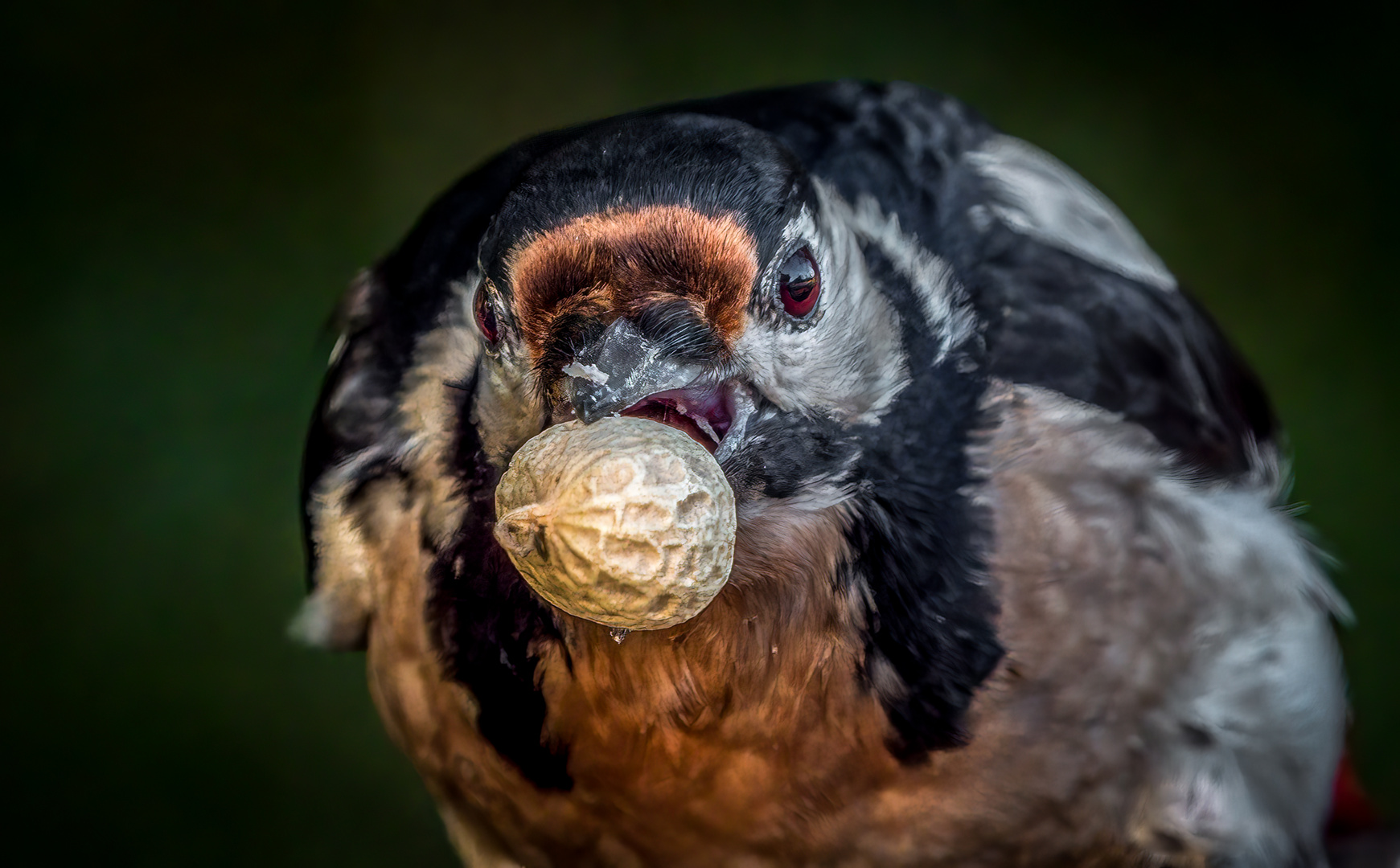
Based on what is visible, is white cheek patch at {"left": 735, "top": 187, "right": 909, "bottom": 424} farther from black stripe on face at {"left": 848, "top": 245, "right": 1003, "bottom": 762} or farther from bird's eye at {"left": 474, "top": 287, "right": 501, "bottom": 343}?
bird's eye at {"left": 474, "top": 287, "right": 501, "bottom": 343}

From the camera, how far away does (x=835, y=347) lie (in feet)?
4.42

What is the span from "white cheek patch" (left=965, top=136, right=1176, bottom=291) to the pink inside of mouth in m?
0.64

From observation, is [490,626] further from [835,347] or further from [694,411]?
[835,347]

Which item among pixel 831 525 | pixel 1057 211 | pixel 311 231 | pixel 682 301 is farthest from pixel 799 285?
pixel 311 231

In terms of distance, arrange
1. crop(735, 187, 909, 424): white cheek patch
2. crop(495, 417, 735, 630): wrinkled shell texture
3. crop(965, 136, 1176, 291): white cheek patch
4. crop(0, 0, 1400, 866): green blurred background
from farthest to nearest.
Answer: crop(0, 0, 1400, 866): green blurred background, crop(965, 136, 1176, 291): white cheek patch, crop(735, 187, 909, 424): white cheek patch, crop(495, 417, 735, 630): wrinkled shell texture

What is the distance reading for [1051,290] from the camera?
5.73ft

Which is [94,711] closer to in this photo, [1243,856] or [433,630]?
[433,630]

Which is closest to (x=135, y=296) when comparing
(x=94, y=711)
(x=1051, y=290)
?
(x=94, y=711)

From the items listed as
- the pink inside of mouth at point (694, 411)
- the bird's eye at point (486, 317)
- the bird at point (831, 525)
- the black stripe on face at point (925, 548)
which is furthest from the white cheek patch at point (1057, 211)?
the bird's eye at point (486, 317)

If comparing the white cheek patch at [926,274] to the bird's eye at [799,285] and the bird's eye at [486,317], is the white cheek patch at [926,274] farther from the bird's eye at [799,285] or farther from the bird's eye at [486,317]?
the bird's eye at [486,317]

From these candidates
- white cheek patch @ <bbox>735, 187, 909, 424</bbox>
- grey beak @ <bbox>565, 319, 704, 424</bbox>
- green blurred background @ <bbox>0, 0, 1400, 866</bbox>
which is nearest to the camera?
grey beak @ <bbox>565, 319, 704, 424</bbox>

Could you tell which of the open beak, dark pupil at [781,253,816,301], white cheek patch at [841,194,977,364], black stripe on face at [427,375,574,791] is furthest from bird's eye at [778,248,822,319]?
black stripe on face at [427,375,574,791]

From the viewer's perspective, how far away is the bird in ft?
4.19

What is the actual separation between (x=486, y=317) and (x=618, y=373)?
22 cm
